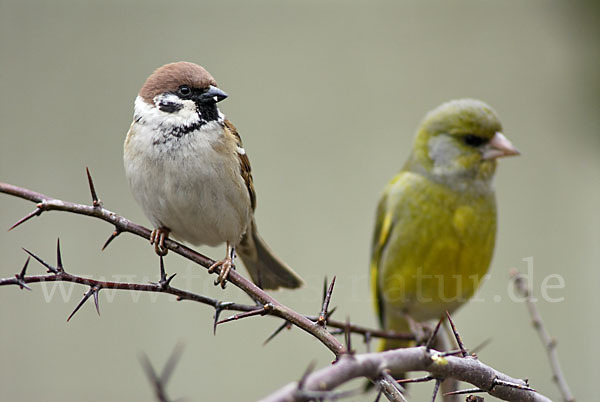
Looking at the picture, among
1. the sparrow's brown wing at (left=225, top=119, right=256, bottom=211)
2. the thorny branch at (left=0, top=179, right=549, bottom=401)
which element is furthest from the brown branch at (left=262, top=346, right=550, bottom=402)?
the sparrow's brown wing at (left=225, top=119, right=256, bottom=211)

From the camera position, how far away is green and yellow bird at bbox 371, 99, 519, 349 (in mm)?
2619

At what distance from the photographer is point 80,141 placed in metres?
4.01

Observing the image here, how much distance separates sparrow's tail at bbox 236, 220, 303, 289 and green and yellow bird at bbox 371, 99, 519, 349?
634mm

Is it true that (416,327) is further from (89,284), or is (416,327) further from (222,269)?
(89,284)

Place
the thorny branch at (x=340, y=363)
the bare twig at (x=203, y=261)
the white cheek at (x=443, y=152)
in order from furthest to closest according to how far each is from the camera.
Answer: the white cheek at (x=443, y=152) → the bare twig at (x=203, y=261) → the thorny branch at (x=340, y=363)

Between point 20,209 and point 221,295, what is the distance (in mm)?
1364

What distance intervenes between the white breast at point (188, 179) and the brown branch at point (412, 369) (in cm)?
112

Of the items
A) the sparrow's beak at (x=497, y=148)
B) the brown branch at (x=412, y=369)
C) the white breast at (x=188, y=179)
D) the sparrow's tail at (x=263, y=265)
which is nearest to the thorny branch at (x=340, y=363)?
the brown branch at (x=412, y=369)

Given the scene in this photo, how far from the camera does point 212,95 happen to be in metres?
1.93

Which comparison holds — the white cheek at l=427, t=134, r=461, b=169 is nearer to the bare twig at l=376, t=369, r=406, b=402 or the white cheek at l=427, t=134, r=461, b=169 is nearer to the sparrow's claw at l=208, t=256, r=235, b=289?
the sparrow's claw at l=208, t=256, r=235, b=289

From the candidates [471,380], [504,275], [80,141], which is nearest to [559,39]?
[504,275]

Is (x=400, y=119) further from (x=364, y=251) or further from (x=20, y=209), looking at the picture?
(x=20, y=209)

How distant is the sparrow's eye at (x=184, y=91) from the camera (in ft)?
6.36

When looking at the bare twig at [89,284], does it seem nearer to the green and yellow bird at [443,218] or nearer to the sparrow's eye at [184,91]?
the sparrow's eye at [184,91]
